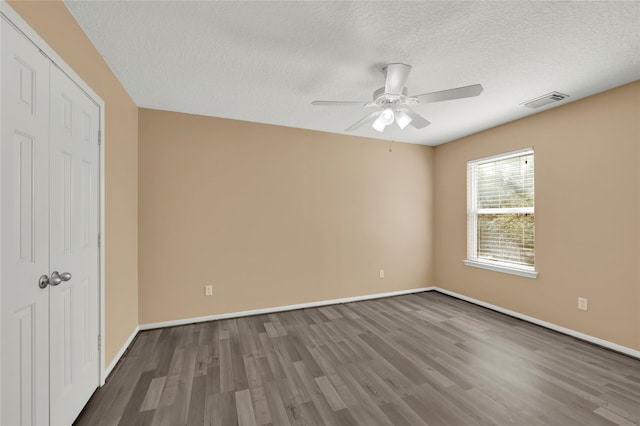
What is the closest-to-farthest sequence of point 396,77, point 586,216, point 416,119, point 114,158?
1. point 396,77
2. point 114,158
3. point 416,119
4. point 586,216

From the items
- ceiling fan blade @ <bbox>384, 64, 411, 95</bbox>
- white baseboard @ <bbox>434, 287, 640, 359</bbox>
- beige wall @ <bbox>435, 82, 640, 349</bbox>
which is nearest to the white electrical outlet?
beige wall @ <bbox>435, 82, 640, 349</bbox>

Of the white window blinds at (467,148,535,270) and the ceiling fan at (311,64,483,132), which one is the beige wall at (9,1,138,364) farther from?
the white window blinds at (467,148,535,270)

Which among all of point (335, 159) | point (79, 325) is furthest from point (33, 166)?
point (335, 159)

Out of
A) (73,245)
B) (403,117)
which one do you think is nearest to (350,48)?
(403,117)

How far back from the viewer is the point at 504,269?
12.0ft

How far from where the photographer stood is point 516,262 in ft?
11.8

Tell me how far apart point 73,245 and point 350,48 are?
7.70ft

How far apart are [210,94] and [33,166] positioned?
5.89 feet

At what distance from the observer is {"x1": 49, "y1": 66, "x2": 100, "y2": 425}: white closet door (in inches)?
59.5

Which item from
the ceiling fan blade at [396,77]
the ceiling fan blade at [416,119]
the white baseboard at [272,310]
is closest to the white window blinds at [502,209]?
the white baseboard at [272,310]

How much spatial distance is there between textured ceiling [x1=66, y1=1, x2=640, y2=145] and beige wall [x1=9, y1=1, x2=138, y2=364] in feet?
0.45

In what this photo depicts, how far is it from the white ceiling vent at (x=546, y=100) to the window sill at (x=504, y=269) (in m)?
2.00

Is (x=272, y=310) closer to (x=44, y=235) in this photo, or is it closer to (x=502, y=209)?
(x=44, y=235)

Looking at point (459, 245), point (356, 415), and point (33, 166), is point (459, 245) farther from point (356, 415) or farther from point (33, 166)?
point (33, 166)
